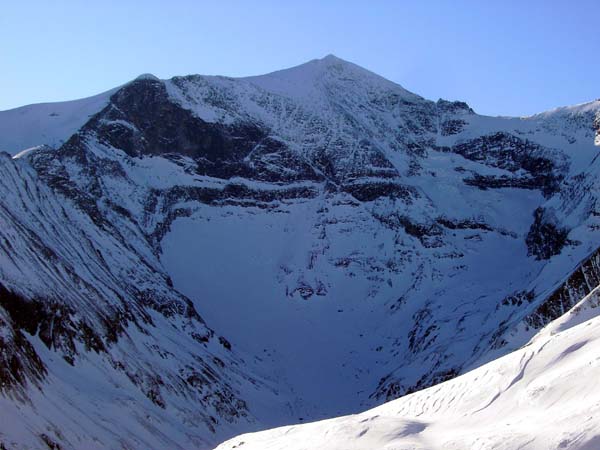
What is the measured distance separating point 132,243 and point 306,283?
38.0m

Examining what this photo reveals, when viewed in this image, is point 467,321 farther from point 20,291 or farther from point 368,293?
point 20,291

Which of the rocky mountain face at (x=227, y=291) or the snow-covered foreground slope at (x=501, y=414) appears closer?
the snow-covered foreground slope at (x=501, y=414)

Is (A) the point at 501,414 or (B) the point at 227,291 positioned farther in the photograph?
(B) the point at 227,291

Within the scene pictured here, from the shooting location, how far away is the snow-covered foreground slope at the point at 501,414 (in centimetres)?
2034

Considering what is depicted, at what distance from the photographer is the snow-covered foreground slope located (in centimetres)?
2034

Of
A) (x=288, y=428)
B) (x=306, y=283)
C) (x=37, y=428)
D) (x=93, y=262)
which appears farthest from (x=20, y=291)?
(x=306, y=283)

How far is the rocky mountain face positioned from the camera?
8744 centimetres

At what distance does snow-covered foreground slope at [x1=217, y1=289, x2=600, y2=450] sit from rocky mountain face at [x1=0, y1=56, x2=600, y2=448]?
4271cm

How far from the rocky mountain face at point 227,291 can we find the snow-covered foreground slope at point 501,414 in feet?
140

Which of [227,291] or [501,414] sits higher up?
[501,414]

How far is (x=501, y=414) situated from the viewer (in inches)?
923

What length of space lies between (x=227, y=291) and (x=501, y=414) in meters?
149

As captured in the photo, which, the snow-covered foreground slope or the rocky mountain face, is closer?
the snow-covered foreground slope

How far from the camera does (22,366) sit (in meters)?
72.6
